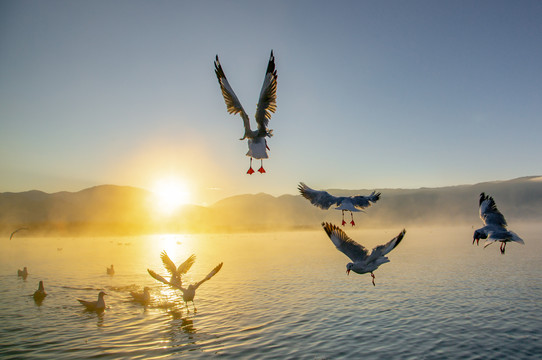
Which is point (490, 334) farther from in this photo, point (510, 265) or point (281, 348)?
point (510, 265)

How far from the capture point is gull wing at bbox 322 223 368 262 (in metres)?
12.8

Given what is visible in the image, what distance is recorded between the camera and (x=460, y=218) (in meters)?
151

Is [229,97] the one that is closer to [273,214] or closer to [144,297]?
[144,297]

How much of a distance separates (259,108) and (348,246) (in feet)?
19.3

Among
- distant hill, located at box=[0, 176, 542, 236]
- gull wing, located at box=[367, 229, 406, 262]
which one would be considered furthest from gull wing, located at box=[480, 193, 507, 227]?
distant hill, located at box=[0, 176, 542, 236]

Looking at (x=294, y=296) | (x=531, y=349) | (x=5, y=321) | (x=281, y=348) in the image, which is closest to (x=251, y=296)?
(x=294, y=296)

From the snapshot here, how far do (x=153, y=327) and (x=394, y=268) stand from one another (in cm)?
2233

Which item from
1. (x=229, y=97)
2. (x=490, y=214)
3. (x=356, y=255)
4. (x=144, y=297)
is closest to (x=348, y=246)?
(x=356, y=255)

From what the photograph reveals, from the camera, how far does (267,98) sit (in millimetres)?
12141

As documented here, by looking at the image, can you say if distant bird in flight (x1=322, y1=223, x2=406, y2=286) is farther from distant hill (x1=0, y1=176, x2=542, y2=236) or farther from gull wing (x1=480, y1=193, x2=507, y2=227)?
distant hill (x1=0, y1=176, x2=542, y2=236)

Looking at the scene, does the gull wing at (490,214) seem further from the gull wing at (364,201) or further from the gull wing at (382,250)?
the gull wing at (382,250)

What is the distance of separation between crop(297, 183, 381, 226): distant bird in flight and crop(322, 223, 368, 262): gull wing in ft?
1.82

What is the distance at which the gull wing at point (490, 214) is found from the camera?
49.9 ft

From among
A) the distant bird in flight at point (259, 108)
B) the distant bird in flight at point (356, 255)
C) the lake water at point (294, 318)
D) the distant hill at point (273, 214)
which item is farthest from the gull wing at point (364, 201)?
the distant hill at point (273, 214)
